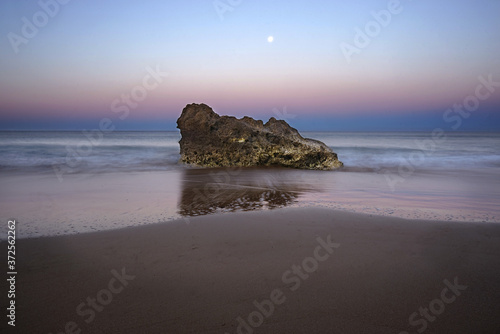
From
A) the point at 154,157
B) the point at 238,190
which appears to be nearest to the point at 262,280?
the point at 238,190

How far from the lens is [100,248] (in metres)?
3.77

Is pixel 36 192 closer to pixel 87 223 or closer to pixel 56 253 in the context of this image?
pixel 87 223

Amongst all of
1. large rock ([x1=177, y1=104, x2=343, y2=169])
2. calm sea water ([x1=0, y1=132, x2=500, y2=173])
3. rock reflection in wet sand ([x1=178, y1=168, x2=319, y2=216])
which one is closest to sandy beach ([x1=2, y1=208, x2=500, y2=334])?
rock reflection in wet sand ([x1=178, y1=168, x2=319, y2=216])

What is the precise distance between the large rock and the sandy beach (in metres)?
8.89

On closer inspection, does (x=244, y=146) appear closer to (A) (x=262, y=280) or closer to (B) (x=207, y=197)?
(B) (x=207, y=197)

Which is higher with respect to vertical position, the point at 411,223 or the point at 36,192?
the point at 411,223

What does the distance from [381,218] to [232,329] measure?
363 cm

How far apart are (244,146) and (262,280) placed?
10.8 m

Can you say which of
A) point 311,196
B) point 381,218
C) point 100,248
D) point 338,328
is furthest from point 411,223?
point 100,248

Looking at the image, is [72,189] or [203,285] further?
[72,189]

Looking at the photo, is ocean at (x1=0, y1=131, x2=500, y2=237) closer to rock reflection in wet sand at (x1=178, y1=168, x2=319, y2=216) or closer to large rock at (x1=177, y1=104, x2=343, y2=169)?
rock reflection in wet sand at (x1=178, y1=168, x2=319, y2=216)

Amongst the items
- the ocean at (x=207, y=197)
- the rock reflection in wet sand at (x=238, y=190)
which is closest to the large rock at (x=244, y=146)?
the rock reflection in wet sand at (x=238, y=190)

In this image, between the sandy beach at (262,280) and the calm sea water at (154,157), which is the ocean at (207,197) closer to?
the sandy beach at (262,280)

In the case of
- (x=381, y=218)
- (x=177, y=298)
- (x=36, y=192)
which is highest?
(x=381, y=218)
